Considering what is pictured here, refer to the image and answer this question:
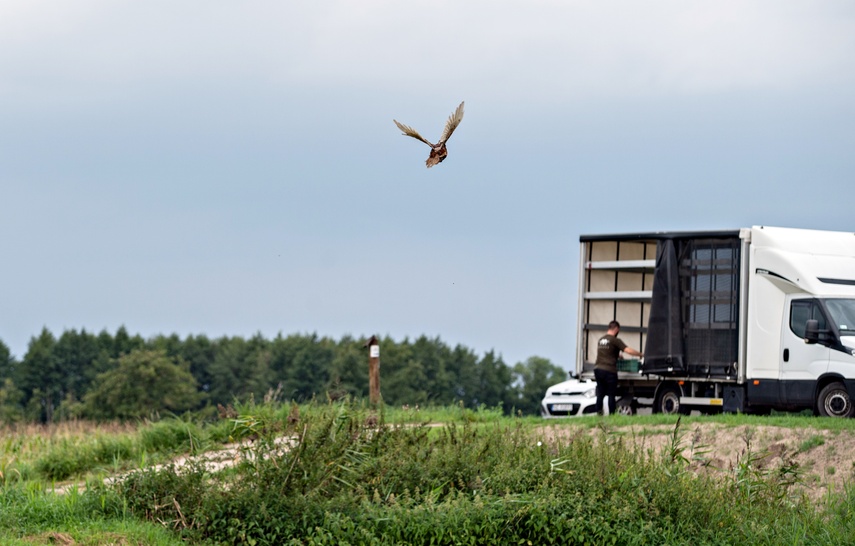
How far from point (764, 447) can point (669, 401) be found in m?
4.80

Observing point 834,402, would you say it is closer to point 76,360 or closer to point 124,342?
point 76,360

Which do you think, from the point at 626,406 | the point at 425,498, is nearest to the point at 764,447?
the point at 626,406

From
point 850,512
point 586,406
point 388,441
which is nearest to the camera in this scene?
point 850,512

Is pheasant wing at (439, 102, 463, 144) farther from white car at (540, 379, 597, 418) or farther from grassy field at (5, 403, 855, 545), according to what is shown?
white car at (540, 379, 597, 418)

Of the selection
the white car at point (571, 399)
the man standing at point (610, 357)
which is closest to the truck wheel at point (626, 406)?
the white car at point (571, 399)

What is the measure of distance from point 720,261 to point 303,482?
1041cm

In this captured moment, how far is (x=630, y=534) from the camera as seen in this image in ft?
39.0

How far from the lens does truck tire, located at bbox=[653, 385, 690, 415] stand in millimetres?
20922

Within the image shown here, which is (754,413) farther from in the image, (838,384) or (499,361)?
(499,361)

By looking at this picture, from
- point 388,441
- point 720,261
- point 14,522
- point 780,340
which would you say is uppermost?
point 720,261

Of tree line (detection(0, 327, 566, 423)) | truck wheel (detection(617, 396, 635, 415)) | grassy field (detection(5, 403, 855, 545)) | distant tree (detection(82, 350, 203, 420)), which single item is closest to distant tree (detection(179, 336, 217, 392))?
tree line (detection(0, 327, 566, 423))

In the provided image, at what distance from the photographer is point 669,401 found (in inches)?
833

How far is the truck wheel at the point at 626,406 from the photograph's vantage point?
2222cm

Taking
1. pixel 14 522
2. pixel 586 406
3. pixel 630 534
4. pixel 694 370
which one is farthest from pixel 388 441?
pixel 586 406
